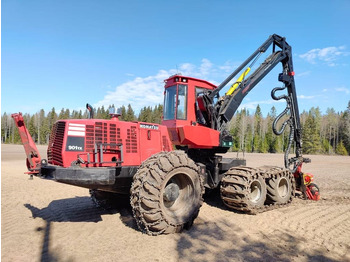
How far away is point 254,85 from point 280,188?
3.60 meters

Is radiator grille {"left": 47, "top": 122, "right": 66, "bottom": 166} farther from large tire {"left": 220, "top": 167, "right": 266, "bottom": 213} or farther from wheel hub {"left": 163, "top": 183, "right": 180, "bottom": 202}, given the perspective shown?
large tire {"left": 220, "top": 167, "right": 266, "bottom": 213}

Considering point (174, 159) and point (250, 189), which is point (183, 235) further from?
point (250, 189)

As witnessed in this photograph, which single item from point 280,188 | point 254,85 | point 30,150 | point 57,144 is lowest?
point 280,188

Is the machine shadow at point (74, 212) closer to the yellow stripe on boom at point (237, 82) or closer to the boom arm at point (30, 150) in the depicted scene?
the boom arm at point (30, 150)

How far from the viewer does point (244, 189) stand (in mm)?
7184

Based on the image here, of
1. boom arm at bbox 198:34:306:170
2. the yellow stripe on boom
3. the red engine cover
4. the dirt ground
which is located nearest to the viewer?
the dirt ground

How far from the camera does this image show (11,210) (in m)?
8.09

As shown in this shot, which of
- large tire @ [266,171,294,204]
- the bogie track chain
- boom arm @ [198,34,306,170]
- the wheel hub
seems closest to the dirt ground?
the bogie track chain

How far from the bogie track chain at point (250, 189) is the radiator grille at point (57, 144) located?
14.2ft

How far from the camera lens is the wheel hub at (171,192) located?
6.26m

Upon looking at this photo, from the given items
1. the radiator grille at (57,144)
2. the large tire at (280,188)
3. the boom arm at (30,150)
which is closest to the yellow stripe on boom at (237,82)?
the large tire at (280,188)

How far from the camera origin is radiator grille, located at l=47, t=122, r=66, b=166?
5852 millimetres

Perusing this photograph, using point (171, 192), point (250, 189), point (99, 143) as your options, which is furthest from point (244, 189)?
point (99, 143)

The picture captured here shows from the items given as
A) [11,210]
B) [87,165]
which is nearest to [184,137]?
[87,165]
